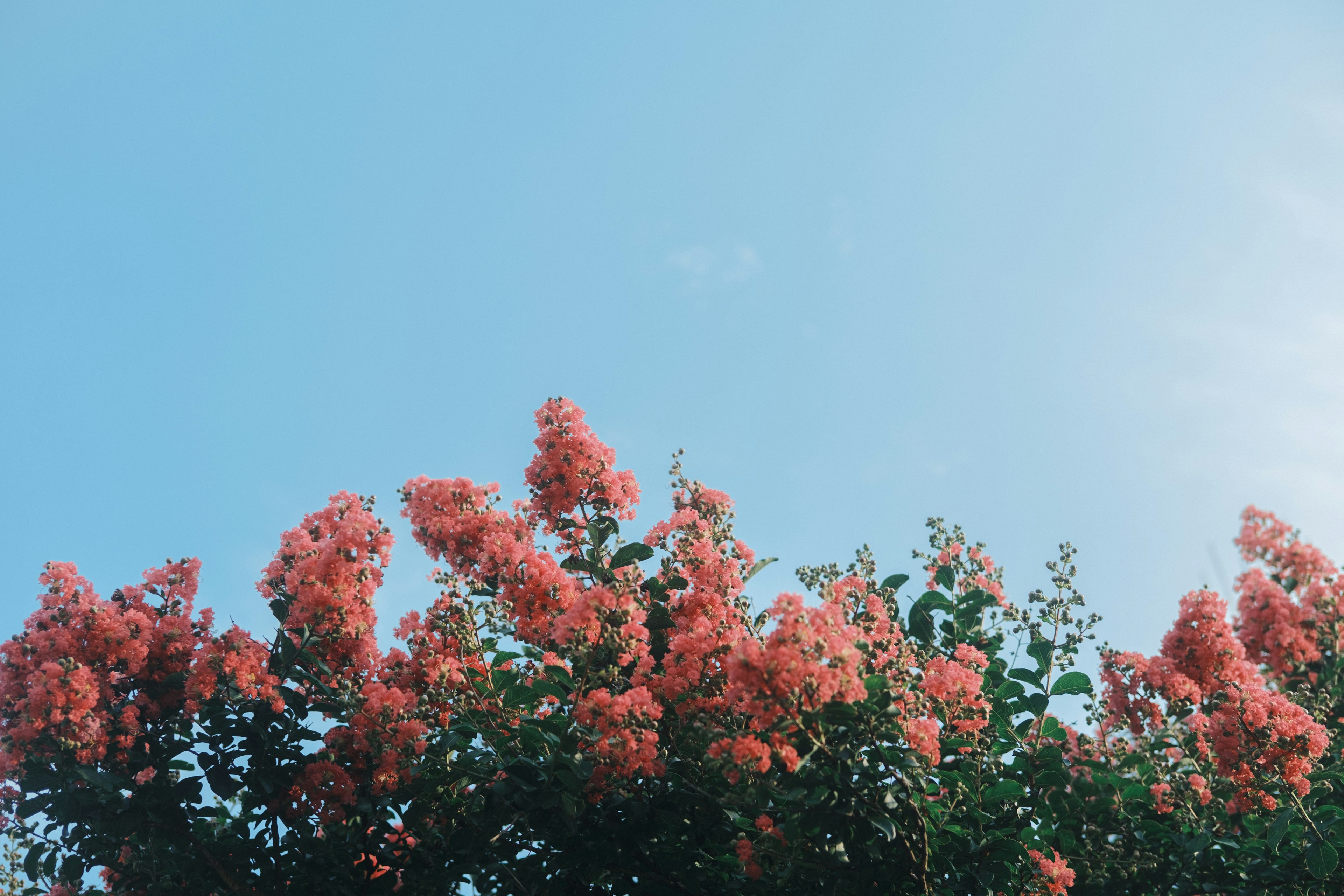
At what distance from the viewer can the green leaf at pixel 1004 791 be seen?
445 centimetres

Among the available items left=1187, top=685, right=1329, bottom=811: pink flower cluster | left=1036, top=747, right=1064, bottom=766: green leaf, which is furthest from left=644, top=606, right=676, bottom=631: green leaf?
left=1187, top=685, right=1329, bottom=811: pink flower cluster

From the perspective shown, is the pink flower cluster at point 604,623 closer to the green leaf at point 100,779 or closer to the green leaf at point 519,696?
the green leaf at point 519,696

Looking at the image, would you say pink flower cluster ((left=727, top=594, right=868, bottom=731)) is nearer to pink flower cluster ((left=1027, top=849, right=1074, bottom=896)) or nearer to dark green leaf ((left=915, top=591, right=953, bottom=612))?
pink flower cluster ((left=1027, top=849, right=1074, bottom=896))

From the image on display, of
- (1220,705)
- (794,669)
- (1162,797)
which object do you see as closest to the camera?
(794,669)

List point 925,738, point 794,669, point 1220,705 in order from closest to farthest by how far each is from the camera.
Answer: point 794,669, point 925,738, point 1220,705

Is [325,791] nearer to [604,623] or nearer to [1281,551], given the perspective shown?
[604,623]

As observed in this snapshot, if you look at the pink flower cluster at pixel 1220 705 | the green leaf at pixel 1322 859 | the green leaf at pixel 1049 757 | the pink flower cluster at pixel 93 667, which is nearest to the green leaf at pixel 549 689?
the pink flower cluster at pixel 93 667

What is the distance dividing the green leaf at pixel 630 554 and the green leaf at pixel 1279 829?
3.61 metres

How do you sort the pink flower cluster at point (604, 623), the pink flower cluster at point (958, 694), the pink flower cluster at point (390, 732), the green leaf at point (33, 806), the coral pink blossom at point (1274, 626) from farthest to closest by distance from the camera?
1. the coral pink blossom at point (1274, 626)
2. the green leaf at point (33, 806)
3. the pink flower cluster at point (390, 732)
4. the pink flower cluster at point (958, 694)
5. the pink flower cluster at point (604, 623)

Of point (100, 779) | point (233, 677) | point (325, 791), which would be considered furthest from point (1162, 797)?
point (100, 779)

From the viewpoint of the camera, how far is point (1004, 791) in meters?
4.46

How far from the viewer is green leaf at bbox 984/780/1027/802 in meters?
4.45

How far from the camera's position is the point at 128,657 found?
204 inches

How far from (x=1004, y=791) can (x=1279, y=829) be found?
1.56 meters
